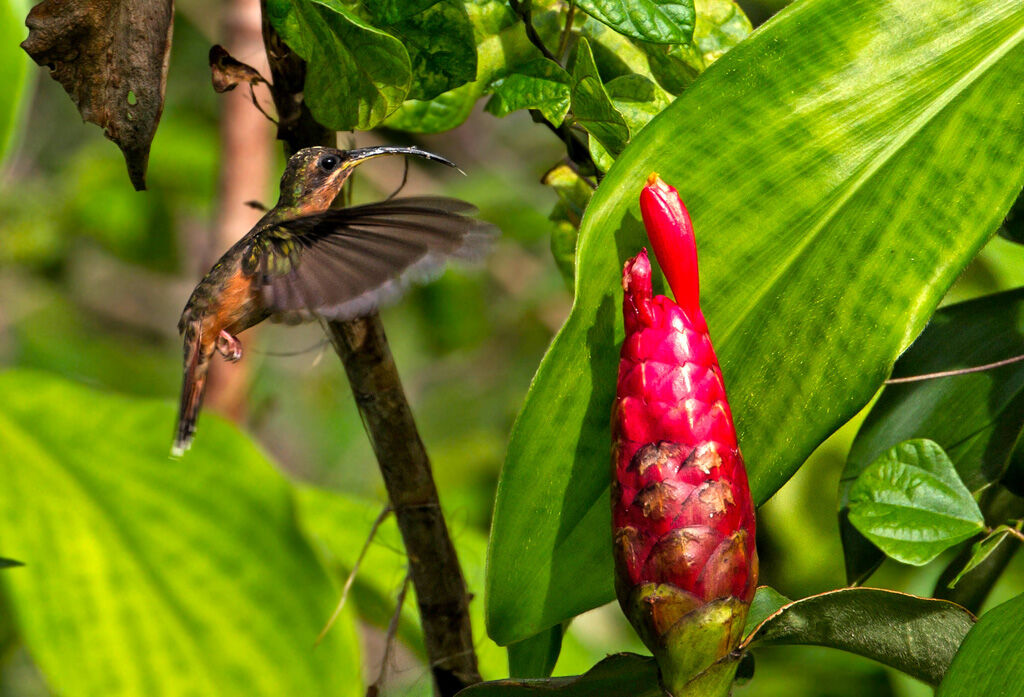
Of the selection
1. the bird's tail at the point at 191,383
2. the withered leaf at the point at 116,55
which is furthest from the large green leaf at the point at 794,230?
the bird's tail at the point at 191,383

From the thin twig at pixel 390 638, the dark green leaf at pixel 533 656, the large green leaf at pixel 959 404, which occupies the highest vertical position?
the large green leaf at pixel 959 404

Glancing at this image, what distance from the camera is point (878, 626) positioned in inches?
19.7

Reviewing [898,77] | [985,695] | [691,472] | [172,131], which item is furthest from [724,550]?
[172,131]

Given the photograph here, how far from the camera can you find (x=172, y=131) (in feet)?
7.61

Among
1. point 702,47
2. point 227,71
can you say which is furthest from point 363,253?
point 702,47

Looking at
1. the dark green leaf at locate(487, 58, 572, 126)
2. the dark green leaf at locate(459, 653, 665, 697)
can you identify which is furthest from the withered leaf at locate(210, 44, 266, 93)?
the dark green leaf at locate(459, 653, 665, 697)

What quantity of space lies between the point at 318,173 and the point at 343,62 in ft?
0.42

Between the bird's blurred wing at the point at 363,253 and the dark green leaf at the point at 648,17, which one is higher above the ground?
the dark green leaf at the point at 648,17

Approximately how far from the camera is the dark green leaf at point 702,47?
0.62m

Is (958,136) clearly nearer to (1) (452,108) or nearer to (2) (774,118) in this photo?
(2) (774,118)

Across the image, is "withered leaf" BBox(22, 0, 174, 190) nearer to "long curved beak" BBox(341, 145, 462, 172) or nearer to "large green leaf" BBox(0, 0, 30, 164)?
"long curved beak" BBox(341, 145, 462, 172)

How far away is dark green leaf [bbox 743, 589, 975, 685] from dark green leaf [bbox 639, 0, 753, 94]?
308 mm

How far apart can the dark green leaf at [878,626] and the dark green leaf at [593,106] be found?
256 mm

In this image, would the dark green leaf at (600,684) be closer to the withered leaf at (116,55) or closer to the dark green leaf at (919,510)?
the dark green leaf at (919,510)
